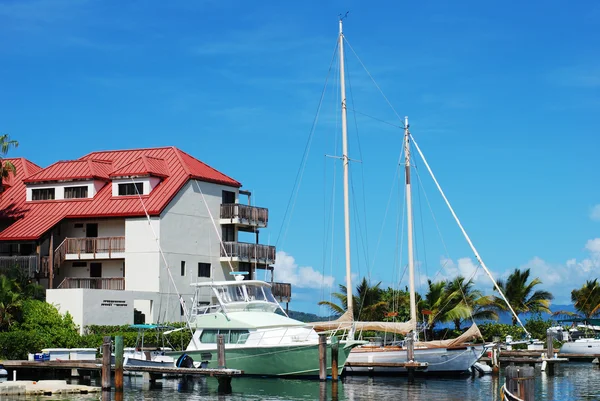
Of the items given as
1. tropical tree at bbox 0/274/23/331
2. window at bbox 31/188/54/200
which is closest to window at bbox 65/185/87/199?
window at bbox 31/188/54/200

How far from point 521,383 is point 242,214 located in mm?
46905

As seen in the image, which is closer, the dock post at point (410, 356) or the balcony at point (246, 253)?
the dock post at point (410, 356)

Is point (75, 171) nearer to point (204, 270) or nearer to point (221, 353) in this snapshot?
point (204, 270)

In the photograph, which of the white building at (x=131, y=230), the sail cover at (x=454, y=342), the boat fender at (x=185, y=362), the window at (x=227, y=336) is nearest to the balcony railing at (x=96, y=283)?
the white building at (x=131, y=230)

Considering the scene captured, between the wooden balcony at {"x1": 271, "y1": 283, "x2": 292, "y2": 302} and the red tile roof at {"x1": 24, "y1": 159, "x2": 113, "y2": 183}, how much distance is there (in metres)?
14.4

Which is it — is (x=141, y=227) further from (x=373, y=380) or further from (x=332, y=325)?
(x=373, y=380)

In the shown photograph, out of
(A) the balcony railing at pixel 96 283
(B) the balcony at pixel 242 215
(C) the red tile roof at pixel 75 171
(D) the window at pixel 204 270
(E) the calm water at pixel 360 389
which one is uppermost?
(C) the red tile roof at pixel 75 171

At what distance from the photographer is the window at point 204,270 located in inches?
2601

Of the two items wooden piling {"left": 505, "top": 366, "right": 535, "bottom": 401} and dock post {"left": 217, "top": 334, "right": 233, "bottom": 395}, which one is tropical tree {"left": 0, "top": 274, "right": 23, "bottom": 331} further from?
wooden piling {"left": 505, "top": 366, "right": 535, "bottom": 401}

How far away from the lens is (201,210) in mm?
67438

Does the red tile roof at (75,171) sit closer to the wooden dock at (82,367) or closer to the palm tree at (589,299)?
the wooden dock at (82,367)

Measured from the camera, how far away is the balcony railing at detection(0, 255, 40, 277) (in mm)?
60125

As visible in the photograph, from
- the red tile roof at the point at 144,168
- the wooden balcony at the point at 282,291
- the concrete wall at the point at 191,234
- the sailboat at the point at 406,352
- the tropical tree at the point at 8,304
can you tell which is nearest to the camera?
the sailboat at the point at 406,352

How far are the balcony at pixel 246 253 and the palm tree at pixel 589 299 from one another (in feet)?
104
